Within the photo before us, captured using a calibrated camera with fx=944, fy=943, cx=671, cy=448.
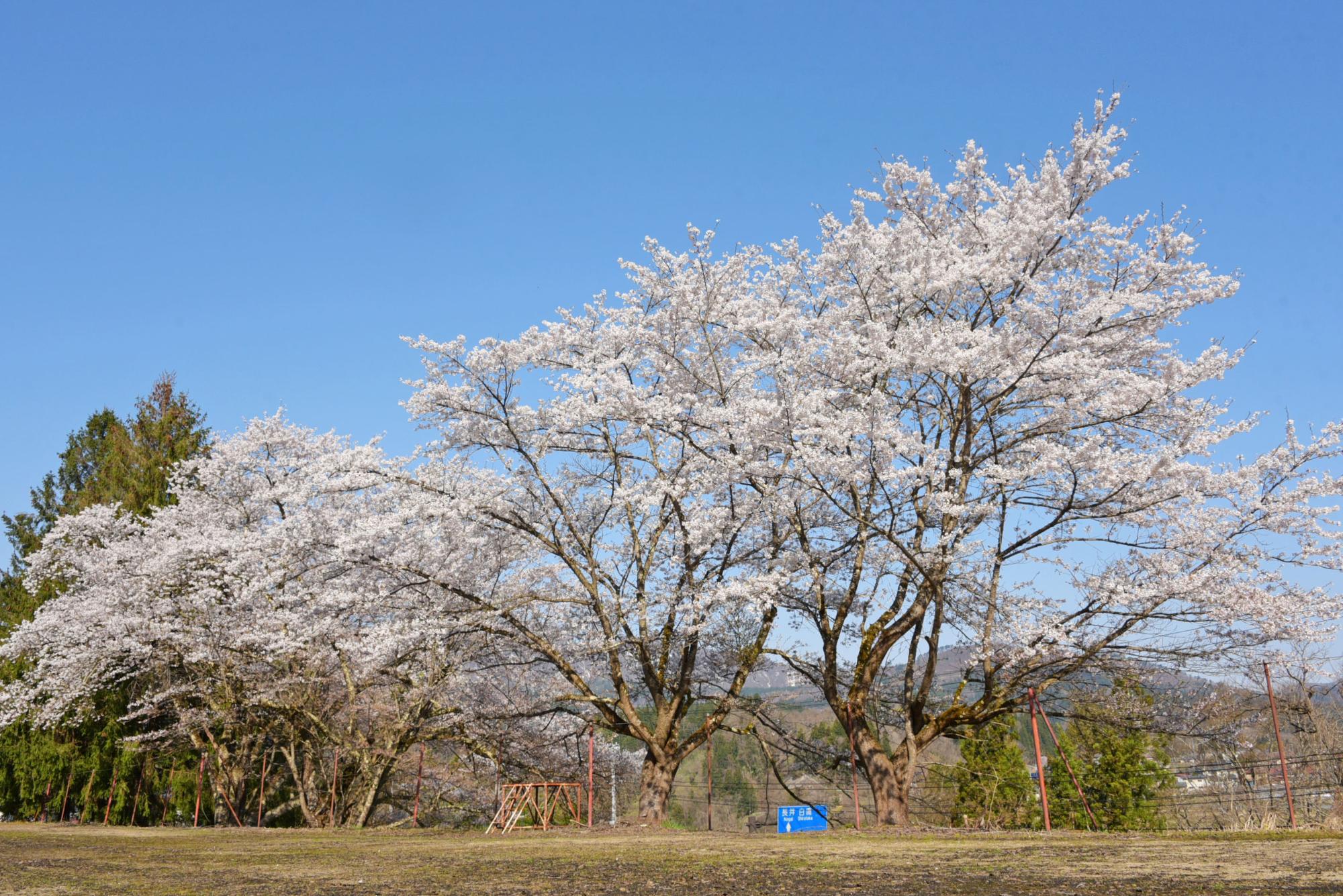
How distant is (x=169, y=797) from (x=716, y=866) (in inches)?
716

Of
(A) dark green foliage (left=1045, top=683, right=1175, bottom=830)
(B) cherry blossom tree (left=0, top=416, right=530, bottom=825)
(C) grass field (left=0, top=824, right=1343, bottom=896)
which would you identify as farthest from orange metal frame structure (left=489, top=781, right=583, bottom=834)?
→ (A) dark green foliage (left=1045, top=683, right=1175, bottom=830)

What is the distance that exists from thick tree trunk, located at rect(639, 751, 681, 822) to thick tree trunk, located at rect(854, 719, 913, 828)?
3293 millimetres

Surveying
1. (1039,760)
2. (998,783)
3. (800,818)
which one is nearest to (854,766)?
(800,818)

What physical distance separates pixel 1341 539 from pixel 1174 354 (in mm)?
3309

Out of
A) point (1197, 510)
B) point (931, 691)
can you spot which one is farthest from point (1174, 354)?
point (931, 691)

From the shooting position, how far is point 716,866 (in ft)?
24.7

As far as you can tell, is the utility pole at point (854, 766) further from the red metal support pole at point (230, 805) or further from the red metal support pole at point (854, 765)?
Answer: the red metal support pole at point (230, 805)

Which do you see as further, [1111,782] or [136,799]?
[1111,782]

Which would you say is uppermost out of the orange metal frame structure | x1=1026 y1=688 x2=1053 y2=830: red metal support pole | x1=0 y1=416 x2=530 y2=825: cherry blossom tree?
x1=0 y1=416 x2=530 y2=825: cherry blossom tree

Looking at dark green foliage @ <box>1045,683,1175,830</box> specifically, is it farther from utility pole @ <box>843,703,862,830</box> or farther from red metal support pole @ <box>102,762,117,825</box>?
red metal support pole @ <box>102,762,117,825</box>

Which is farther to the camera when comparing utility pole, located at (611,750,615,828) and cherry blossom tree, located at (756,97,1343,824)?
utility pole, located at (611,750,615,828)

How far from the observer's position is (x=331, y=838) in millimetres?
13484

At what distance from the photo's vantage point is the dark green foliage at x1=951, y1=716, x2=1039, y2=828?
71.6ft

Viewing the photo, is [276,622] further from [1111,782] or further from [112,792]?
[1111,782]
